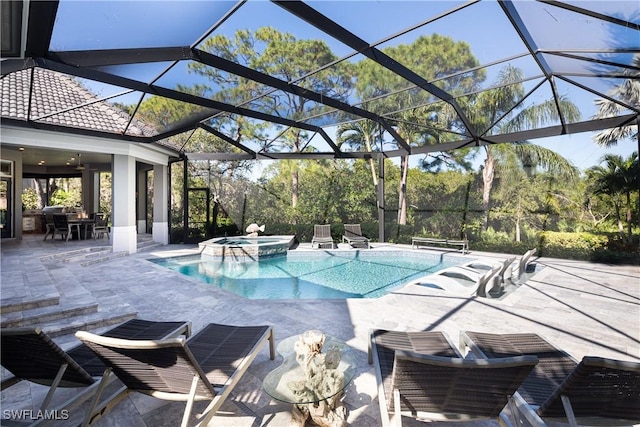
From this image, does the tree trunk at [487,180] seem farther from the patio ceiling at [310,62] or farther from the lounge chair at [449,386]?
the lounge chair at [449,386]

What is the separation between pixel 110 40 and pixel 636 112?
1167 centimetres

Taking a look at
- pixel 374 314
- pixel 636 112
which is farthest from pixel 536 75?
pixel 374 314

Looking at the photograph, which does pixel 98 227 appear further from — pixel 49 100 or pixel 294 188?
pixel 294 188

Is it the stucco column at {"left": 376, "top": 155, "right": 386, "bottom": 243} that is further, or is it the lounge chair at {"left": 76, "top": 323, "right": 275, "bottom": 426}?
the stucco column at {"left": 376, "top": 155, "right": 386, "bottom": 243}

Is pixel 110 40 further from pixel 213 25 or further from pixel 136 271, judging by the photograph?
pixel 136 271

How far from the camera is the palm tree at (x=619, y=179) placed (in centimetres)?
977

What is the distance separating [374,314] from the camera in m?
4.53

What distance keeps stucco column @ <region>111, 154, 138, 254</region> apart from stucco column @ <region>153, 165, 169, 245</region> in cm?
258

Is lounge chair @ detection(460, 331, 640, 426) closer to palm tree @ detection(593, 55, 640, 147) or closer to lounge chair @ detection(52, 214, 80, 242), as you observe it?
palm tree @ detection(593, 55, 640, 147)

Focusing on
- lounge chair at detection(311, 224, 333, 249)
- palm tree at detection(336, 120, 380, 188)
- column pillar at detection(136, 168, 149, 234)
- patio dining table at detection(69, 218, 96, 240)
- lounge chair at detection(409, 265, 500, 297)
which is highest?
palm tree at detection(336, 120, 380, 188)

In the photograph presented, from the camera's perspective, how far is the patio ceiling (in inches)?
159

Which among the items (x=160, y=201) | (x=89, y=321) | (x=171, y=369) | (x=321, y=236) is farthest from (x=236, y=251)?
(x=171, y=369)

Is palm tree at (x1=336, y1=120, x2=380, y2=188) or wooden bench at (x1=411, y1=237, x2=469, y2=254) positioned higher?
palm tree at (x1=336, y1=120, x2=380, y2=188)

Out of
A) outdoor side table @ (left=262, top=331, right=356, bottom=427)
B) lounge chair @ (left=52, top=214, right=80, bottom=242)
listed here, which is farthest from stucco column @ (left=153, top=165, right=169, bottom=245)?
outdoor side table @ (left=262, top=331, right=356, bottom=427)
